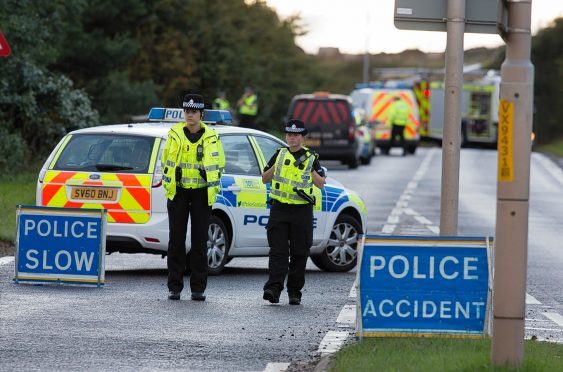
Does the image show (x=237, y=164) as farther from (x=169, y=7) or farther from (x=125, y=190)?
(x=169, y=7)

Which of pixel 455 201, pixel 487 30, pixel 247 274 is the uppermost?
pixel 487 30

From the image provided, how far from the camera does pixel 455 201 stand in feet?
40.1

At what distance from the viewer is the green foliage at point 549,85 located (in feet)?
292

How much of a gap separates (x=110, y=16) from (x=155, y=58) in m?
4.43

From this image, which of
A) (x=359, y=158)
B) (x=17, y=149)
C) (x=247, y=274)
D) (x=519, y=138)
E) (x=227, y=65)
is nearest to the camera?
(x=519, y=138)

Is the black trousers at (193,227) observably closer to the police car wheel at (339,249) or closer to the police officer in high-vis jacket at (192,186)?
the police officer in high-vis jacket at (192,186)

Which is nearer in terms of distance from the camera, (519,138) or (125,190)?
(519,138)

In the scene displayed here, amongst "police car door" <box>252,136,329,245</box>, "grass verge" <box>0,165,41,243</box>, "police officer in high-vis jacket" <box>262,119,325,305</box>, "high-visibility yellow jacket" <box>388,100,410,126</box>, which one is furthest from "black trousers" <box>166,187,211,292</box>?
"high-visibility yellow jacket" <box>388,100,410,126</box>

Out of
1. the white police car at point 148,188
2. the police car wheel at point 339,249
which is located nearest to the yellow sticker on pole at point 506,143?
the white police car at point 148,188

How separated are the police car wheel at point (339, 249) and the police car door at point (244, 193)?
2.82ft

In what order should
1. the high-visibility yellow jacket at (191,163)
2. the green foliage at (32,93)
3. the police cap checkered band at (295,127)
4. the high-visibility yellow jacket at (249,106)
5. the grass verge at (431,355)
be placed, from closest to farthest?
the grass verge at (431,355) < the police cap checkered band at (295,127) < the high-visibility yellow jacket at (191,163) < the green foliage at (32,93) < the high-visibility yellow jacket at (249,106)

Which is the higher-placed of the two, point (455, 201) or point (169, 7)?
point (169, 7)

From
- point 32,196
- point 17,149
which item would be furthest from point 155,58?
point 32,196

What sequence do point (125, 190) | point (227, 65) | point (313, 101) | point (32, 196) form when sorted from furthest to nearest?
point (227, 65), point (313, 101), point (32, 196), point (125, 190)
